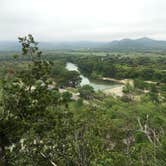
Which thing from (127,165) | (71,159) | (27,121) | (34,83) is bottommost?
(127,165)

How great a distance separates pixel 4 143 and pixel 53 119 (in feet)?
3.53

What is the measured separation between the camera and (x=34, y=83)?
21.7ft

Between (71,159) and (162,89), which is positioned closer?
(71,159)

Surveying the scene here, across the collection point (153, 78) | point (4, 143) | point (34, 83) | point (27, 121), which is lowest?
point (153, 78)

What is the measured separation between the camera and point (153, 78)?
52.4 metres

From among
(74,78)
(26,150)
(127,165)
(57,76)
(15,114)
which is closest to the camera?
(15,114)

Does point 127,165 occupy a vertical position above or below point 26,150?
below

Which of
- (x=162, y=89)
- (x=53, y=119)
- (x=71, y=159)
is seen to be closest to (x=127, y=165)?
(x=71, y=159)

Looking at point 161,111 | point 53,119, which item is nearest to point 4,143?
point 53,119

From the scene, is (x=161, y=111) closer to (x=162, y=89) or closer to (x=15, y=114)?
(x=162, y=89)

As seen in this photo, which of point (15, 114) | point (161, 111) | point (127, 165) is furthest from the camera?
point (161, 111)

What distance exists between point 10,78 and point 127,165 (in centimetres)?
390

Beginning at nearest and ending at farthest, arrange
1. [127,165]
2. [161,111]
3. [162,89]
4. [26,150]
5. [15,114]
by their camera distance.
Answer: [15,114] < [26,150] < [127,165] < [161,111] < [162,89]

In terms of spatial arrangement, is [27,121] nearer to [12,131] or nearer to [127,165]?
[12,131]
